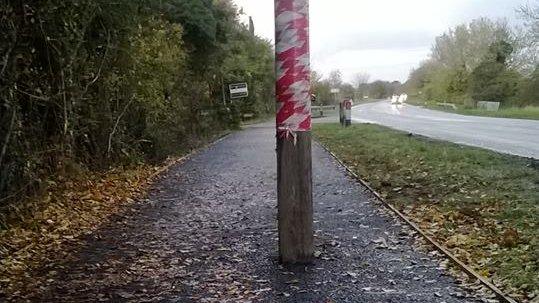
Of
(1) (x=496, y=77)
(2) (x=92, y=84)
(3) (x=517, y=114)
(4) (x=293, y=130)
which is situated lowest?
(3) (x=517, y=114)

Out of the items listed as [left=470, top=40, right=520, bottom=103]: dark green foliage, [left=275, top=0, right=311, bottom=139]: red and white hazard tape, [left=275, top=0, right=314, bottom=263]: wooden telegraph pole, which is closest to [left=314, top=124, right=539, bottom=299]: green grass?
[left=275, top=0, right=314, bottom=263]: wooden telegraph pole

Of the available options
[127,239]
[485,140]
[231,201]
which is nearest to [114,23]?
[231,201]

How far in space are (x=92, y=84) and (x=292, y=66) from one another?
23.1ft

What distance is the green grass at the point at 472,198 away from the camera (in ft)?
20.9

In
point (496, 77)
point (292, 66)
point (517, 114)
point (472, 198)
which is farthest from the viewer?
point (496, 77)

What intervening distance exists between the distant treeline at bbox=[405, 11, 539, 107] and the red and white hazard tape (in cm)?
3939

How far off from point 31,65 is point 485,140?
15866mm

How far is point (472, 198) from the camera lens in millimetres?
9844

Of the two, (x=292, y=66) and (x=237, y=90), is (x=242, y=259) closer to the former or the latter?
(x=292, y=66)

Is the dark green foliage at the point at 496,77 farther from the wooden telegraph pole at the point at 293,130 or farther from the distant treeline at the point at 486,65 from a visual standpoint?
the wooden telegraph pole at the point at 293,130

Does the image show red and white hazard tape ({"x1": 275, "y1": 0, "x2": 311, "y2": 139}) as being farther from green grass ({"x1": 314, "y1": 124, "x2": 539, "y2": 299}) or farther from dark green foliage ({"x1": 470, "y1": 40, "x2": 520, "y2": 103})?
dark green foliage ({"x1": 470, "y1": 40, "x2": 520, "y2": 103})

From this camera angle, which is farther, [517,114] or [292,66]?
[517,114]

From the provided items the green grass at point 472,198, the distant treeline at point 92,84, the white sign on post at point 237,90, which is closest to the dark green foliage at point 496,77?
the white sign on post at point 237,90

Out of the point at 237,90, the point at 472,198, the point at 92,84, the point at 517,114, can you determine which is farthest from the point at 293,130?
the point at 517,114
